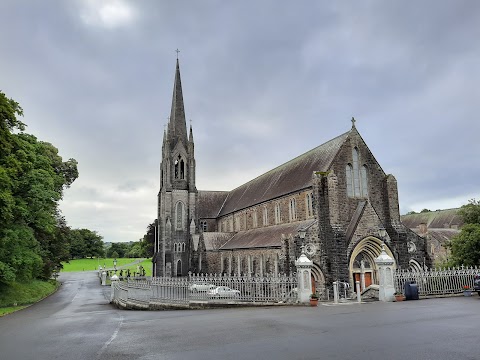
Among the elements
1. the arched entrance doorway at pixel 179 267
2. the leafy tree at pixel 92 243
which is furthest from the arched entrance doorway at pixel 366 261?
the leafy tree at pixel 92 243

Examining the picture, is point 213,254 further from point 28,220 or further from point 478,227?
point 478,227

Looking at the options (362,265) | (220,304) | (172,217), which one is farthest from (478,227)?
(172,217)

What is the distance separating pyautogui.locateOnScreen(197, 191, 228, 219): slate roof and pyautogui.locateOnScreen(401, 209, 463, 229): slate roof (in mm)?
37650

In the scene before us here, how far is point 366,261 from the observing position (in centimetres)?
2862

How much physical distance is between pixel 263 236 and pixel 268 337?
25666 millimetres

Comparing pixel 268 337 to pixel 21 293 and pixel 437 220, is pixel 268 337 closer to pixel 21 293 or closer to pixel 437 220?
pixel 21 293

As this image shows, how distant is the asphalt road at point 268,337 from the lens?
28.7 ft

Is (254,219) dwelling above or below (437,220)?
below

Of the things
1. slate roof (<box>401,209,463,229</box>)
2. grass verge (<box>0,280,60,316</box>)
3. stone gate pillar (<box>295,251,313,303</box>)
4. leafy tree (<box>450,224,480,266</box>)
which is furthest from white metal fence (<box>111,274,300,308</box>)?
slate roof (<box>401,209,463,229</box>)

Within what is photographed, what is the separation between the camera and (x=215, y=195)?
58.0 m

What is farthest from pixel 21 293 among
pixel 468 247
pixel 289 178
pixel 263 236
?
pixel 468 247

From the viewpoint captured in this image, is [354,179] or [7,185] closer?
[7,185]

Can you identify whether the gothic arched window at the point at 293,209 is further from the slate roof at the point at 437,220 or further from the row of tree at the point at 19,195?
the slate roof at the point at 437,220

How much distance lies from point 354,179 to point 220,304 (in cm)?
1627
